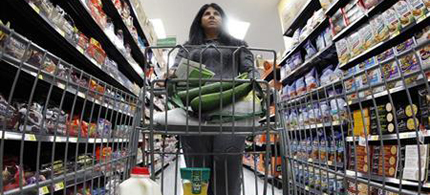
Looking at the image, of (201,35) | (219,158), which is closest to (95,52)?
(201,35)

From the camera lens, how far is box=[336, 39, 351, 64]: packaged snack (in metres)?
2.27

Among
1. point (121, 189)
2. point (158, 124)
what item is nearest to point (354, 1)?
point (158, 124)

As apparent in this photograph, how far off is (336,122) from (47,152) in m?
2.49

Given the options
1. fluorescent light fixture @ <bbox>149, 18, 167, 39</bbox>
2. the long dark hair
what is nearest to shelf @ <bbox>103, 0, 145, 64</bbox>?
the long dark hair

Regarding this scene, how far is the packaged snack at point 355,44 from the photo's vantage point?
2145 mm

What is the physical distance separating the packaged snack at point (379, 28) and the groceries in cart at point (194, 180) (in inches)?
73.0

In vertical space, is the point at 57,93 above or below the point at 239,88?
above

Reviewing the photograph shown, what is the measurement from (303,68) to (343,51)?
2.87ft

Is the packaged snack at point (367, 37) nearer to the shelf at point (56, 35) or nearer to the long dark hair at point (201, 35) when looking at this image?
the long dark hair at point (201, 35)

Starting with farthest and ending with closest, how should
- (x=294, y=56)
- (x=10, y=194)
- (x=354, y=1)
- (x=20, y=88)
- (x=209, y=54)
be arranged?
(x=294, y=56) < (x=354, y=1) < (x=20, y=88) < (x=209, y=54) < (x=10, y=194)

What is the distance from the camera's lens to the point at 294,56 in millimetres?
3438

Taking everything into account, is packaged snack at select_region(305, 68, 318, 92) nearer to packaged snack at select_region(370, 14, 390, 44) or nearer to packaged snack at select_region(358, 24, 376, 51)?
packaged snack at select_region(358, 24, 376, 51)

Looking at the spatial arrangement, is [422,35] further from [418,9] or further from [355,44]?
[355,44]

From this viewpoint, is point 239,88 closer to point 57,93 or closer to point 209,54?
point 209,54
